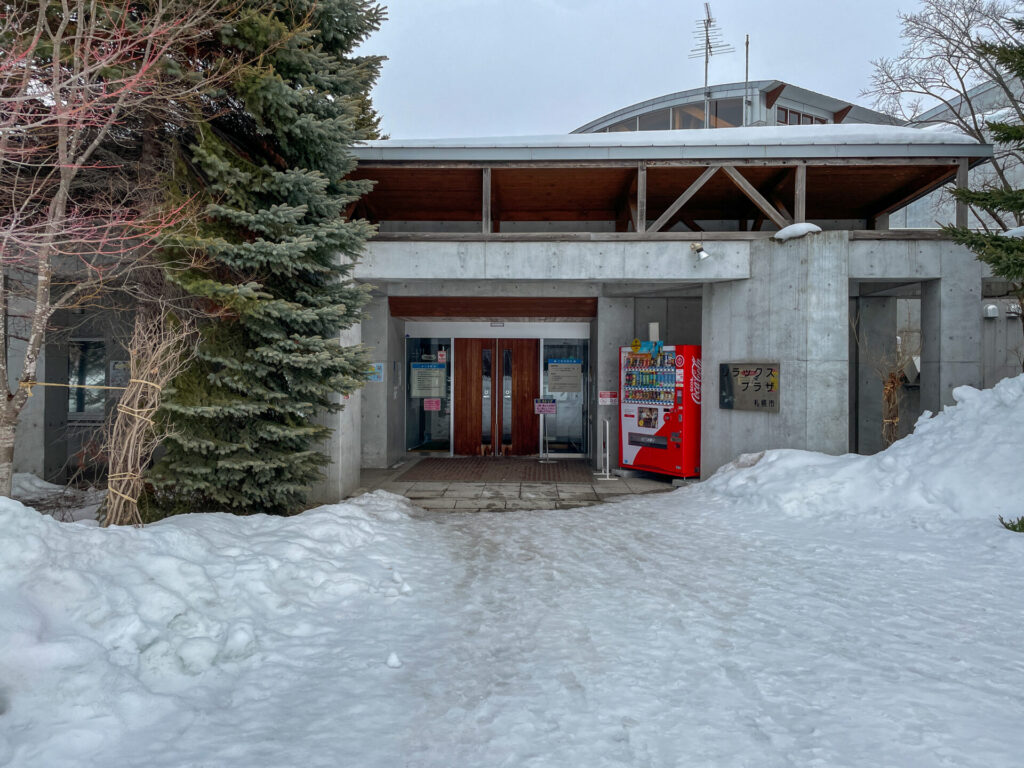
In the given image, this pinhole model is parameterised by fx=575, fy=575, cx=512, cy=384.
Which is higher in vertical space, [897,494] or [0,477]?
[0,477]

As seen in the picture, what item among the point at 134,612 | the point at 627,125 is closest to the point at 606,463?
the point at 134,612

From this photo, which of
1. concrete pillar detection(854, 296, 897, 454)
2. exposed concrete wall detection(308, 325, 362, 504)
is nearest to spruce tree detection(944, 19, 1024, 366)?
concrete pillar detection(854, 296, 897, 454)

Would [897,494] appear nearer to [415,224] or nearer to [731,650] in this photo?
[731,650]

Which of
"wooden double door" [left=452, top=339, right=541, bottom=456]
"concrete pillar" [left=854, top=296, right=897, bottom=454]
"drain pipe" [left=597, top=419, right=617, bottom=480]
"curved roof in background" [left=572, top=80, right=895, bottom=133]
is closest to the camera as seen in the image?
"drain pipe" [left=597, top=419, right=617, bottom=480]

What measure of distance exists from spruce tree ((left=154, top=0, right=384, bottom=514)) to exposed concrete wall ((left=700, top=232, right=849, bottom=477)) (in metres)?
6.19

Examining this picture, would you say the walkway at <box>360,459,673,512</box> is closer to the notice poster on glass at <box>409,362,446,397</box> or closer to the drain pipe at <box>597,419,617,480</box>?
the drain pipe at <box>597,419,617,480</box>

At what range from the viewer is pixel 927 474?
677cm

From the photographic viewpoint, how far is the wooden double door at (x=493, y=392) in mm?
13562

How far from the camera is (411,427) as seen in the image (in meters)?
13.5

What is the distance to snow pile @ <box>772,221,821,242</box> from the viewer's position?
8750mm

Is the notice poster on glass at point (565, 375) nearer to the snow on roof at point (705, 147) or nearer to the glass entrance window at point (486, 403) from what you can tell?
the glass entrance window at point (486, 403)

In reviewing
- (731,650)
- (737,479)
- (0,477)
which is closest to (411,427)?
(737,479)

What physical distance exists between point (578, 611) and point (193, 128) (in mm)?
6464

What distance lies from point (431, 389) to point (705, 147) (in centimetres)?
770
